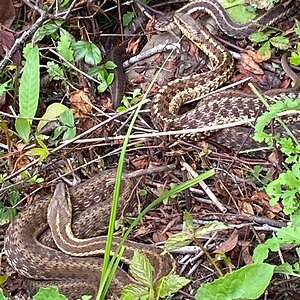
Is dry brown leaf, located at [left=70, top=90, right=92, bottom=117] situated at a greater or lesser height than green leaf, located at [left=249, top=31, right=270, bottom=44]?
lesser

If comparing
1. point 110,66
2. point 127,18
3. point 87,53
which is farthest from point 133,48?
point 87,53

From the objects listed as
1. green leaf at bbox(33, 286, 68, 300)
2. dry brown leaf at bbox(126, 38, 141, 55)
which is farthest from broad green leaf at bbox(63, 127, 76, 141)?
green leaf at bbox(33, 286, 68, 300)

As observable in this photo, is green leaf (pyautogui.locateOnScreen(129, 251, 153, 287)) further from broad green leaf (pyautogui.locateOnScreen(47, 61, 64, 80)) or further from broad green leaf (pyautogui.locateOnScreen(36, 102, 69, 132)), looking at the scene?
broad green leaf (pyautogui.locateOnScreen(47, 61, 64, 80))

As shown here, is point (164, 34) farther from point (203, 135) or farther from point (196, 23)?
point (203, 135)

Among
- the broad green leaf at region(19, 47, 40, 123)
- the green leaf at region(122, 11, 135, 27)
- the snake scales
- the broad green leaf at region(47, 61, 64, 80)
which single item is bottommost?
the snake scales

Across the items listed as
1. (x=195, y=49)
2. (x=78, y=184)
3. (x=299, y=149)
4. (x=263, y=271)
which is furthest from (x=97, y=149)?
(x=263, y=271)

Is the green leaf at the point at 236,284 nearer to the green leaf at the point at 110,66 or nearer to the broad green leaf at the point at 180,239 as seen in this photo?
the broad green leaf at the point at 180,239

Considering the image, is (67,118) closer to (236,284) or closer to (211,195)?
(211,195)
